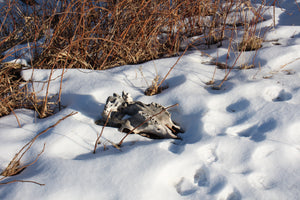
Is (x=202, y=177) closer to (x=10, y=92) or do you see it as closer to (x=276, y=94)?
(x=276, y=94)

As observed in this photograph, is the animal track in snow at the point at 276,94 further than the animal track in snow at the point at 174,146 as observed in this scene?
Yes

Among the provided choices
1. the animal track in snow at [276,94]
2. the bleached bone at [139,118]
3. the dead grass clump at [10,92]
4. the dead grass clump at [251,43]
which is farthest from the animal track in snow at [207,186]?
the dead grass clump at [251,43]

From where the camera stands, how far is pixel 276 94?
1.63 m

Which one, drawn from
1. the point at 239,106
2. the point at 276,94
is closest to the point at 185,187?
the point at 239,106

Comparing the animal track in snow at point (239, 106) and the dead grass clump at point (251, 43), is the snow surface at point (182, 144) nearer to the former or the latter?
the animal track in snow at point (239, 106)

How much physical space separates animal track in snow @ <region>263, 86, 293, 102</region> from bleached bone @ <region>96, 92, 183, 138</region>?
63cm

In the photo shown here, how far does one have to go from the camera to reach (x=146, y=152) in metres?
1.20

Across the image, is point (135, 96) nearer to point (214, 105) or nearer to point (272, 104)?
point (214, 105)

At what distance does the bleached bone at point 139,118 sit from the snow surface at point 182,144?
0.06 m

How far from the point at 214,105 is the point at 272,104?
0.33 meters

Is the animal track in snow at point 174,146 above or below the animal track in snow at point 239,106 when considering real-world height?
below

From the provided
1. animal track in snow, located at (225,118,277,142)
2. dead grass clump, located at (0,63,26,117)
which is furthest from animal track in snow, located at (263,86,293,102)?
dead grass clump, located at (0,63,26,117)

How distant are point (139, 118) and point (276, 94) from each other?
→ 0.91 metres

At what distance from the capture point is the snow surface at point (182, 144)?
105 cm
